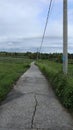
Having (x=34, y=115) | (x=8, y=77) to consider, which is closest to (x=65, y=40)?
(x=34, y=115)

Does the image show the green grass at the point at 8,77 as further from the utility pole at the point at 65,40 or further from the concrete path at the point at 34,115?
the utility pole at the point at 65,40

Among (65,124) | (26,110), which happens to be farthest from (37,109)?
(65,124)

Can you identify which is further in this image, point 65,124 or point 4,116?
point 4,116

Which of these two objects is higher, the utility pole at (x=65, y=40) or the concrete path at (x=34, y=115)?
the utility pole at (x=65, y=40)

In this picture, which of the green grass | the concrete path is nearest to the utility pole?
the green grass

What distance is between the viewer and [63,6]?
1612 centimetres

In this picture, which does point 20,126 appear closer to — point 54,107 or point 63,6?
point 54,107

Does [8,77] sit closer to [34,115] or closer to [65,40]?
[65,40]

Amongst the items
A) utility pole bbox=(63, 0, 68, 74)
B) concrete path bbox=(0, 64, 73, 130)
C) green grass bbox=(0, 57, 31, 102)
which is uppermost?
utility pole bbox=(63, 0, 68, 74)

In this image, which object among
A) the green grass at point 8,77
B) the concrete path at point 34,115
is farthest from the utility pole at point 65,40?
the concrete path at point 34,115

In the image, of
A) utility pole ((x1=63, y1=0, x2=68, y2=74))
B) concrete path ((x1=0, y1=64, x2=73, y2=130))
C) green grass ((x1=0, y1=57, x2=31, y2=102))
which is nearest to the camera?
concrete path ((x1=0, y1=64, x2=73, y2=130))

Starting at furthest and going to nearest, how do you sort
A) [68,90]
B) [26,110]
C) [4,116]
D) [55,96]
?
[55,96], [68,90], [26,110], [4,116]

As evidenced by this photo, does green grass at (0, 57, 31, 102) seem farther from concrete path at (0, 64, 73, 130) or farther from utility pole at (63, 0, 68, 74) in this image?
utility pole at (63, 0, 68, 74)

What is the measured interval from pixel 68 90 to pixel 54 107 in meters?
0.86
